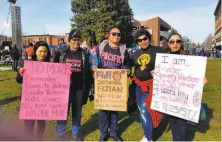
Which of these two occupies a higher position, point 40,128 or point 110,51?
point 110,51

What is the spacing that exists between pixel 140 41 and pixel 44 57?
1.57 metres

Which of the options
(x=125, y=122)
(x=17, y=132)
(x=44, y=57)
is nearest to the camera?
(x=44, y=57)

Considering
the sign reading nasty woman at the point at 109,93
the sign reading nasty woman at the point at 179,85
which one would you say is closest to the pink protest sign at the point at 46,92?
the sign reading nasty woman at the point at 109,93

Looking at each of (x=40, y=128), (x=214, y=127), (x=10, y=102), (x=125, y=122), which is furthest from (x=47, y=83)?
(x=10, y=102)

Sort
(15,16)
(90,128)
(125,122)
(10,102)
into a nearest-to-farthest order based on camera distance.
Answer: (90,128) < (125,122) < (10,102) < (15,16)

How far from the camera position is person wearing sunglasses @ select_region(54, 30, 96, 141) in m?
4.80

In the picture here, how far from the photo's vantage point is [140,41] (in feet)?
15.8

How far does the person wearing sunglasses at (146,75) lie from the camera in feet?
15.8

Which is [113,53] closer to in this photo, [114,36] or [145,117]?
[114,36]

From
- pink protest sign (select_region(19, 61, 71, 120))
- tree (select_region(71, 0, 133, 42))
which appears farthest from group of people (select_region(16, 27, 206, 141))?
tree (select_region(71, 0, 133, 42))

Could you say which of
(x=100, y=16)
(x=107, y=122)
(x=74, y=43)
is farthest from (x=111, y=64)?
(x=100, y=16)

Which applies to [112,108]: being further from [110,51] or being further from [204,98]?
[204,98]

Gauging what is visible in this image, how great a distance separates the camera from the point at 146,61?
4805 mm

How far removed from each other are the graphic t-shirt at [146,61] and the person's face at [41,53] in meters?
1.50
